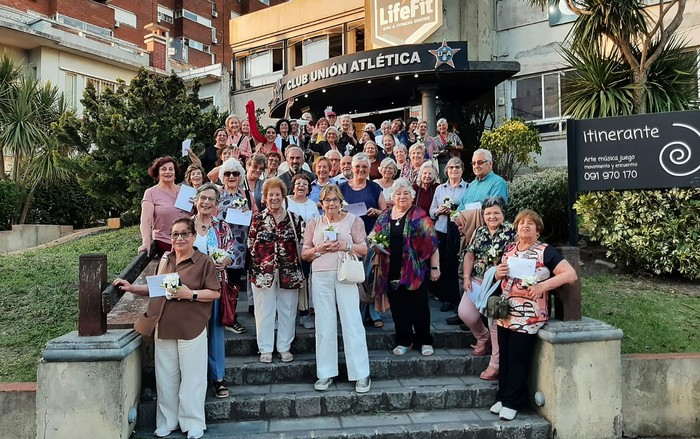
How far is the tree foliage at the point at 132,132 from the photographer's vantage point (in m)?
11.6

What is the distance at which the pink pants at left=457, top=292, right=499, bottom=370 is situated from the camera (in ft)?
14.9

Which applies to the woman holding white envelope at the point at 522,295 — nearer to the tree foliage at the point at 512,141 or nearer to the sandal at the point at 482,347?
the sandal at the point at 482,347

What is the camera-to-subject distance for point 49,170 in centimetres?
1464

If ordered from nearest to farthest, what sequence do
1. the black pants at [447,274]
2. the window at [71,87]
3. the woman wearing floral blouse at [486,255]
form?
the woman wearing floral blouse at [486,255] < the black pants at [447,274] < the window at [71,87]

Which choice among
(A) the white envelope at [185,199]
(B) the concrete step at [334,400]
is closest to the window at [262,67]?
(A) the white envelope at [185,199]

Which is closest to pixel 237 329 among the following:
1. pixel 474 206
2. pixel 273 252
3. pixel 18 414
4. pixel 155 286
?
pixel 273 252

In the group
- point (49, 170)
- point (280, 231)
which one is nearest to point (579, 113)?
point (280, 231)

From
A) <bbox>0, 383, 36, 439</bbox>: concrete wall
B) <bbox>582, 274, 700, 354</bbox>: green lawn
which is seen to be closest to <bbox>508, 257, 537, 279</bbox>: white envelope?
<bbox>582, 274, 700, 354</bbox>: green lawn

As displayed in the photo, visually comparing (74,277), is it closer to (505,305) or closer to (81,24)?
(505,305)

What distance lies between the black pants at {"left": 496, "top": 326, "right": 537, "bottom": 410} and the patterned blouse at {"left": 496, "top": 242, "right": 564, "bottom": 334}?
0.28 ft

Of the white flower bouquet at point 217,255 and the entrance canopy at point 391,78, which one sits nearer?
the white flower bouquet at point 217,255

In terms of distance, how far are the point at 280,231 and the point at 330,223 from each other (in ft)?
1.74

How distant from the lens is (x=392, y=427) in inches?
156

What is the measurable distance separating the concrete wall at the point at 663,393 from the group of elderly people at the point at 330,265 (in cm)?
102
